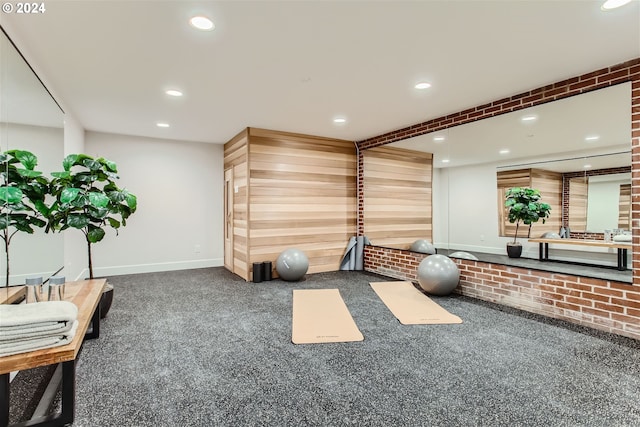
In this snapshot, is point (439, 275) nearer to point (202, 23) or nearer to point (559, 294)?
point (559, 294)

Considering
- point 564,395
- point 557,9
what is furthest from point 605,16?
point 564,395

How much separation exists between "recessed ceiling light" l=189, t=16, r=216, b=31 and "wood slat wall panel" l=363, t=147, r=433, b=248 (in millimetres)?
4016

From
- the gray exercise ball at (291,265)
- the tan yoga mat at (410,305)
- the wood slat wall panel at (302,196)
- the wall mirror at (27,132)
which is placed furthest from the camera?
the wood slat wall panel at (302,196)

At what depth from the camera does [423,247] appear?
5328 millimetres

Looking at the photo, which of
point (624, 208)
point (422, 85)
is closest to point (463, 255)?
point (624, 208)

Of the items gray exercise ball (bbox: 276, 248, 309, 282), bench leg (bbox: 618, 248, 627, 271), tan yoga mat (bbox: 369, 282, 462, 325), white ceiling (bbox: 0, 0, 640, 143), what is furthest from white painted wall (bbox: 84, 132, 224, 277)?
bench leg (bbox: 618, 248, 627, 271)

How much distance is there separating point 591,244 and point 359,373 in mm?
3131

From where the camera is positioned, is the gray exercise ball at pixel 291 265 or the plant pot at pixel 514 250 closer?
the plant pot at pixel 514 250

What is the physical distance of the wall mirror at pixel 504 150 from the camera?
325cm

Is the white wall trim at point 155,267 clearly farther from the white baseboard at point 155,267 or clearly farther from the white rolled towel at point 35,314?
the white rolled towel at point 35,314

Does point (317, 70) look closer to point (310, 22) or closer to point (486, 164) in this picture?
point (310, 22)

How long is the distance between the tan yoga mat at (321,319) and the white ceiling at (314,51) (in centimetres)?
258

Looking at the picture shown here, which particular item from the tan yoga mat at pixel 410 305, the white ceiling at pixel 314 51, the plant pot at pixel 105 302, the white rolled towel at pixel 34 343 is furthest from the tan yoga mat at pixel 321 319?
the white ceiling at pixel 314 51

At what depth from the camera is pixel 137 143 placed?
5926 mm
